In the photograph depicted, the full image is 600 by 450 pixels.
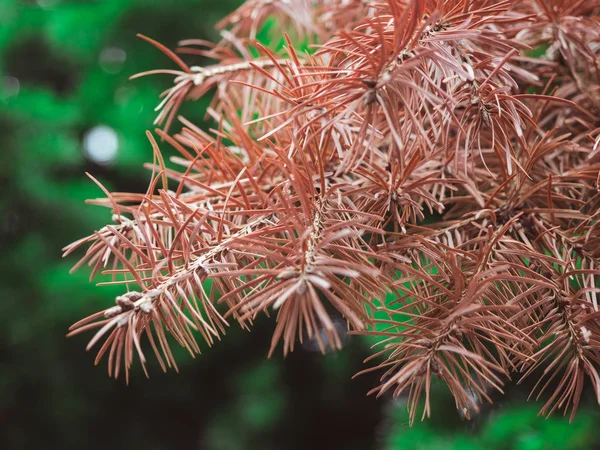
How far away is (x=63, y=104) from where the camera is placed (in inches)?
39.5

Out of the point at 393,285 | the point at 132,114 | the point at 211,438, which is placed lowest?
the point at 211,438

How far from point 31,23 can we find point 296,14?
88 cm

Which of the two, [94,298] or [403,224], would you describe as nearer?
[403,224]

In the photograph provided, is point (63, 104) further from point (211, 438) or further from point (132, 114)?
point (211, 438)

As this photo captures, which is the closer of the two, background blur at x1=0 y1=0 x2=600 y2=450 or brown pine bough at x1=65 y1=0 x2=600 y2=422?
brown pine bough at x1=65 y1=0 x2=600 y2=422

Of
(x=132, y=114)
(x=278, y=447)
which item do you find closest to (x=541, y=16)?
(x=132, y=114)

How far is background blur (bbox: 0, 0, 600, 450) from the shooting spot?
3.10 ft

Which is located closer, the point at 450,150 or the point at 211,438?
the point at 450,150

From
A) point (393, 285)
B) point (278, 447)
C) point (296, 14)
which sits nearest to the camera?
point (393, 285)

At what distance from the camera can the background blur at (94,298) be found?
0.94 m

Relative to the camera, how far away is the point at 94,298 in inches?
35.1

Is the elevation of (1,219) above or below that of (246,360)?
above

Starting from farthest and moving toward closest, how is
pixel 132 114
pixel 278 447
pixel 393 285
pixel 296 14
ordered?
1. pixel 278 447
2. pixel 132 114
3. pixel 296 14
4. pixel 393 285

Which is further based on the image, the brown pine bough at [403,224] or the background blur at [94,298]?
the background blur at [94,298]
